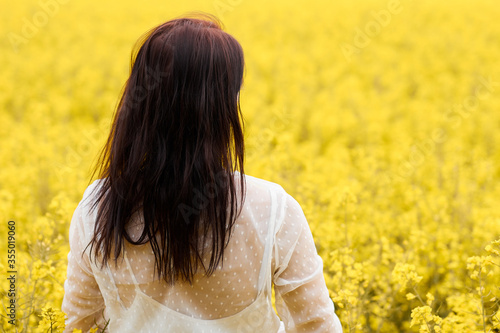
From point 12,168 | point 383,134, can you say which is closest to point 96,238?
point 12,168

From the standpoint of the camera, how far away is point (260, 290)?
1057 mm

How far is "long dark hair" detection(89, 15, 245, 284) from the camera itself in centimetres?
95

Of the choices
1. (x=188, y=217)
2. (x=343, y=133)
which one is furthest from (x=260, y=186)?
(x=343, y=133)

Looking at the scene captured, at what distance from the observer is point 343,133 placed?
610cm

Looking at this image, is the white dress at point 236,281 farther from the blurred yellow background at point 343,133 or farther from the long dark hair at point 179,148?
the blurred yellow background at point 343,133

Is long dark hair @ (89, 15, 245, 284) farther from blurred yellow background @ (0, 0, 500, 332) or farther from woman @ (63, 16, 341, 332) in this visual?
blurred yellow background @ (0, 0, 500, 332)

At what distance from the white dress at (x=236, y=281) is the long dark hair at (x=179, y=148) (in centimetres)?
4

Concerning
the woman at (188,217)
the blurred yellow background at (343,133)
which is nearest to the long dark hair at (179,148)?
the woman at (188,217)

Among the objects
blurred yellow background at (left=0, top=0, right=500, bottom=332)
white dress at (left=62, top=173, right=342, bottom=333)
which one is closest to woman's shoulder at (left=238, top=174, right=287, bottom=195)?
white dress at (left=62, top=173, right=342, bottom=333)

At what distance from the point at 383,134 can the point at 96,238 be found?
17.1 feet

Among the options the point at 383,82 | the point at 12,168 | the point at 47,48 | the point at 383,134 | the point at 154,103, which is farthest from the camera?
the point at 47,48

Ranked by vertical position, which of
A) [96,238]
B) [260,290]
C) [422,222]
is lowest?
[422,222]

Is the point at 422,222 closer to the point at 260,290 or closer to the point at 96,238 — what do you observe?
the point at 260,290

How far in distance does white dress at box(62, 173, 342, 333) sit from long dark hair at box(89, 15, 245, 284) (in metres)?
0.04
